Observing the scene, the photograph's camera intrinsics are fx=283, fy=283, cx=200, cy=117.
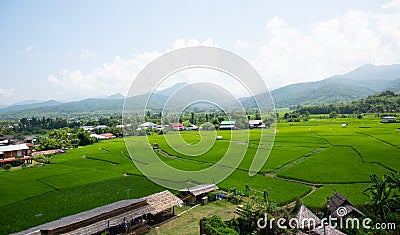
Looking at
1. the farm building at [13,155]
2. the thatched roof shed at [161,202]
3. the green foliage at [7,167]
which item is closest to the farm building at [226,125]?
the farm building at [13,155]

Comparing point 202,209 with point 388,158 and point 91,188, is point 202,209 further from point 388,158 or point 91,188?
point 388,158

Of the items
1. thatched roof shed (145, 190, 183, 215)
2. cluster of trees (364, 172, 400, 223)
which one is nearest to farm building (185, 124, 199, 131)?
thatched roof shed (145, 190, 183, 215)

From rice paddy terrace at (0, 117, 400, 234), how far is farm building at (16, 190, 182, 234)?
3240 millimetres

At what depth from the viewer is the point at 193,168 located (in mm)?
26156

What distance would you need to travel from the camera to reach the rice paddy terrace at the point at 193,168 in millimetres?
16609

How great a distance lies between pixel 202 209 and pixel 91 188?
30.9 feet

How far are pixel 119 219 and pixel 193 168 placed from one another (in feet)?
44.7

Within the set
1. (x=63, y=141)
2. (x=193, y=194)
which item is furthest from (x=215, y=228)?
(x=63, y=141)

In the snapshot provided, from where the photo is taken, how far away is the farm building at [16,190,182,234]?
38.6ft

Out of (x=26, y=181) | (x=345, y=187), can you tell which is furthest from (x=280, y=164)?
(x=26, y=181)

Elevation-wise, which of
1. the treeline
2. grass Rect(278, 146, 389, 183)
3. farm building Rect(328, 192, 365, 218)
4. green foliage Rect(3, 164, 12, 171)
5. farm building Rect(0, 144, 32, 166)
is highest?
the treeline

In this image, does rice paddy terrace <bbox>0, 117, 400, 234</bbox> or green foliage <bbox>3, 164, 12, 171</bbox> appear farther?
green foliage <bbox>3, 164, 12, 171</bbox>

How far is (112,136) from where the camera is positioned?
213 feet

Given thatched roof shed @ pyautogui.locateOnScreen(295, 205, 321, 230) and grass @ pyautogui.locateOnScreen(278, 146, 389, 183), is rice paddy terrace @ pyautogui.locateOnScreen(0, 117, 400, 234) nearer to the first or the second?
grass @ pyautogui.locateOnScreen(278, 146, 389, 183)
